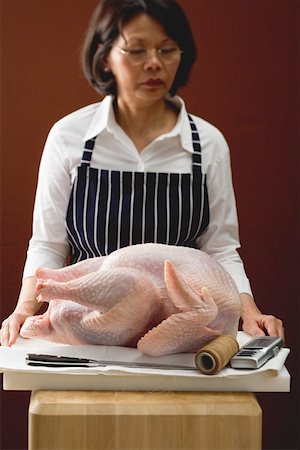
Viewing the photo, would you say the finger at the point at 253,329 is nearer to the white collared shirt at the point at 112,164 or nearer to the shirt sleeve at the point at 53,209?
the white collared shirt at the point at 112,164

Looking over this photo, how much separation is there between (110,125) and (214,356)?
82 centimetres

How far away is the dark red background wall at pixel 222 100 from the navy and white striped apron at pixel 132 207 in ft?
1.83

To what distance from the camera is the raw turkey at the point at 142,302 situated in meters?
1.15

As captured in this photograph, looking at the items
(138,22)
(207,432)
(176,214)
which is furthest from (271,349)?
(138,22)

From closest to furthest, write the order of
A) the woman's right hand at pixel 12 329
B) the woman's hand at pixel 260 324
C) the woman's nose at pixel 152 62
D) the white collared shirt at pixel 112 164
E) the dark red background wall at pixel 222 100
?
the woman's right hand at pixel 12 329
the woman's hand at pixel 260 324
the woman's nose at pixel 152 62
the white collared shirt at pixel 112 164
the dark red background wall at pixel 222 100

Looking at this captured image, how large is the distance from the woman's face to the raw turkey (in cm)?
54

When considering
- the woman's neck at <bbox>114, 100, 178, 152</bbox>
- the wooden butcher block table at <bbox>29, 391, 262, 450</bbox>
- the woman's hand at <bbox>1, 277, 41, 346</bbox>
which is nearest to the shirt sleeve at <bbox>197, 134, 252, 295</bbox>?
the woman's neck at <bbox>114, 100, 178, 152</bbox>

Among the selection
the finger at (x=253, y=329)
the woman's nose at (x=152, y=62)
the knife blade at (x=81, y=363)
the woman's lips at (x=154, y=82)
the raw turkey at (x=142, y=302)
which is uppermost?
the woman's nose at (x=152, y=62)

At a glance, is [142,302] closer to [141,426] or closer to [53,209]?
[141,426]

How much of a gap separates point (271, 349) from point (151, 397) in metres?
0.20

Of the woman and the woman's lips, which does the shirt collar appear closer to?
the woman

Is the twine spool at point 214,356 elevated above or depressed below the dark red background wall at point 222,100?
below

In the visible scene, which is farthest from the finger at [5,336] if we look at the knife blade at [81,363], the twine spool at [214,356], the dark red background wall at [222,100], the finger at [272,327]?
the dark red background wall at [222,100]

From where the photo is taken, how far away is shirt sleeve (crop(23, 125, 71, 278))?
5.79ft
